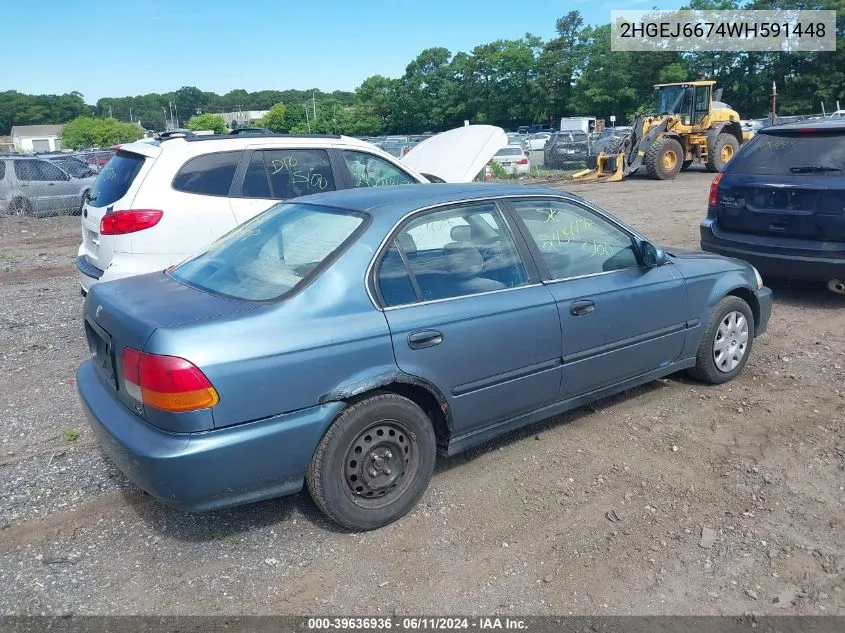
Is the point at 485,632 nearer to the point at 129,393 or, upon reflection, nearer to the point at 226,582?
the point at 226,582

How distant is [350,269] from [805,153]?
532 centimetres

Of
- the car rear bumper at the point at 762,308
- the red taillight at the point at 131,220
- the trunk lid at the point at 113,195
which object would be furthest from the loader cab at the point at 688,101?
the red taillight at the point at 131,220

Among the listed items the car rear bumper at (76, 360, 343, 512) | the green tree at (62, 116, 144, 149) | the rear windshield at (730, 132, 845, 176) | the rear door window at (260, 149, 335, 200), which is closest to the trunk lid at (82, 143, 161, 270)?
A: the rear door window at (260, 149, 335, 200)

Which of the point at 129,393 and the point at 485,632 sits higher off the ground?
the point at 129,393

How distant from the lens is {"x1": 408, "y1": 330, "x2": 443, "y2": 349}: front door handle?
346 centimetres

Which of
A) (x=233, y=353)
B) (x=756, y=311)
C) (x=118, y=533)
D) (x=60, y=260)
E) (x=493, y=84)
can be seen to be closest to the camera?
(x=233, y=353)

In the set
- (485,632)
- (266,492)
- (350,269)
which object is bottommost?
(485,632)

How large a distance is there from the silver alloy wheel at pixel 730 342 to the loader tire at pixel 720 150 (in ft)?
60.6

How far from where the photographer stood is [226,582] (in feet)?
10.3

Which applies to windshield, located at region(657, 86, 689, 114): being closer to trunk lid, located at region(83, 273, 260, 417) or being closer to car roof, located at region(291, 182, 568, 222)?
car roof, located at region(291, 182, 568, 222)

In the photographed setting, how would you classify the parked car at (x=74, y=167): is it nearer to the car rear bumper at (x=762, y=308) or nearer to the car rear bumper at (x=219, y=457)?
the car rear bumper at (x=219, y=457)

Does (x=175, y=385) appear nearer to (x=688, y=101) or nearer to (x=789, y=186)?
(x=789, y=186)

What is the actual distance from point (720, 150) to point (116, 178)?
66.9ft

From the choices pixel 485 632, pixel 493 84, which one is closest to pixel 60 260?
pixel 485 632
